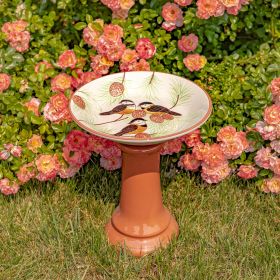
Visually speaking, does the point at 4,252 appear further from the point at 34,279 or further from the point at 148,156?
the point at 148,156

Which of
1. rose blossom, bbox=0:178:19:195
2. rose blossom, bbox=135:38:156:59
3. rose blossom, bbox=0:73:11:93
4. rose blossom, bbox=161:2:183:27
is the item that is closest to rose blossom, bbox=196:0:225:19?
rose blossom, bbox=161:2:183:27

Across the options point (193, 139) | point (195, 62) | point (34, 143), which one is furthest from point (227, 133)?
point (34, 143)

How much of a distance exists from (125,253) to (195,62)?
3.86ft

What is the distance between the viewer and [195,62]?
3488 mm

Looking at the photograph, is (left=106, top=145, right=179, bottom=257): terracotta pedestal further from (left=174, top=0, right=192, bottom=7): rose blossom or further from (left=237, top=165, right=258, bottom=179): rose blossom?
(left=174, top=0, right=192, bottom=7): rose blossom

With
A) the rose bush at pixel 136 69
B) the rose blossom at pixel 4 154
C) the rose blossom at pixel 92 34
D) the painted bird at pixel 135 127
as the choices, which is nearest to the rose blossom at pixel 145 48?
the rose bush at pixel 136 69

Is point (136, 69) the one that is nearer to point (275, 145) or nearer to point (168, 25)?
point (168, 25)

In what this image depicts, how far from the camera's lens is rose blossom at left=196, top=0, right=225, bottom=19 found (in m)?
3.33

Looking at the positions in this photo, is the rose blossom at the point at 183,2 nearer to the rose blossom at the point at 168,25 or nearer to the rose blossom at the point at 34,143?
the rose blossom at the point at 168,25

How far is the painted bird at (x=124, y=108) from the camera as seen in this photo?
120 inches

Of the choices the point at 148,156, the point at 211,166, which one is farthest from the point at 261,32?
the point at 148,156

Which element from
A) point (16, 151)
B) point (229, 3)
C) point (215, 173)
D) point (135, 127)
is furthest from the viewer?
point (215, 173)

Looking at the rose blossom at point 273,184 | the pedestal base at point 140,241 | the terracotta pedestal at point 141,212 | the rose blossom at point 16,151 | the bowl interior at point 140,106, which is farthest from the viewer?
the rose blossom at point 273,184

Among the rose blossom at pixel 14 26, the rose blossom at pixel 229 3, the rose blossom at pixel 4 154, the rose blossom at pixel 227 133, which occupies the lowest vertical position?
the rose blossom at pixel 4 154
